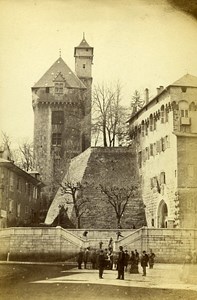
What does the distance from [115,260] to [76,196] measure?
0.51m

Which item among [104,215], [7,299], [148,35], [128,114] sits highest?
[148,35]

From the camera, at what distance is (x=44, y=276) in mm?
2551

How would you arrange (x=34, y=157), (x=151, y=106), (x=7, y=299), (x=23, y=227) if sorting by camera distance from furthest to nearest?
(x=151, y=106) < (x=34, y=157) < (x=23, y=227) < (x=7, y=299)

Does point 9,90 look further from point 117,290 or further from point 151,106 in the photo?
point 117,290

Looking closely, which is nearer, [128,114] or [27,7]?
[27,7]

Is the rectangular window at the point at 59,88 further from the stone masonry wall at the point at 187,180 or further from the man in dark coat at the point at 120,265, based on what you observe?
the man in dark coat at the point at 120,265

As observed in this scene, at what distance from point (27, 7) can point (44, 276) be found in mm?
1315

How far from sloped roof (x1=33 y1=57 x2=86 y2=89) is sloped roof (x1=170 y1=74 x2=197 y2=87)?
1.64 feet

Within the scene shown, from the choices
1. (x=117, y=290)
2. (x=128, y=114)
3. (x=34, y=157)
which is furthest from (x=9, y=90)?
(x=117, y=290)

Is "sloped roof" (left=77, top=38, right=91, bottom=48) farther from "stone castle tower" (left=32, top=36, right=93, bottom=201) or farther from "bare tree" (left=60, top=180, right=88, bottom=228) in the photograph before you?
"bare tree" (left=60, top=180, right=88, bottom=228)

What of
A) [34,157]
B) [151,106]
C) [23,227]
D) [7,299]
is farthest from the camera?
[151,106]

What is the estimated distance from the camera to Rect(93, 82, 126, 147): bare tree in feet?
9.53

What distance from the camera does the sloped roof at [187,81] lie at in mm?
2826

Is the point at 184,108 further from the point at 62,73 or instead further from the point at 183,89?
the point at 62,73
